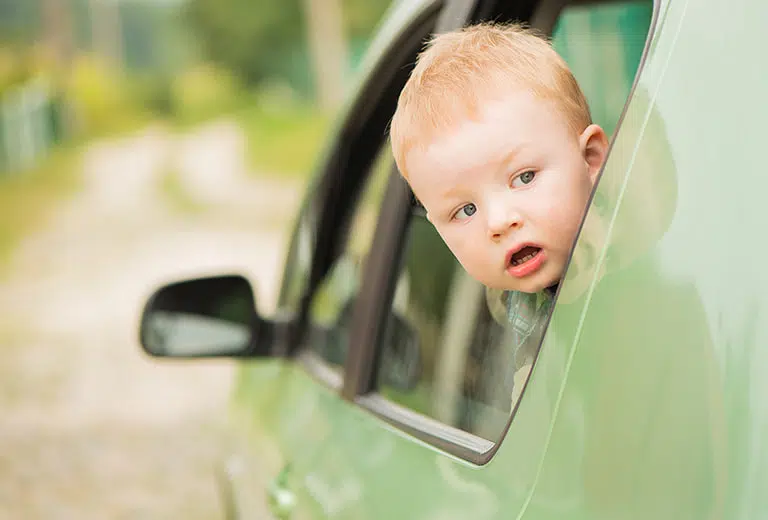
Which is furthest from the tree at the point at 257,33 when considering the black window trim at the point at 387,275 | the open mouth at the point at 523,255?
the open mouth at the point at 523,255

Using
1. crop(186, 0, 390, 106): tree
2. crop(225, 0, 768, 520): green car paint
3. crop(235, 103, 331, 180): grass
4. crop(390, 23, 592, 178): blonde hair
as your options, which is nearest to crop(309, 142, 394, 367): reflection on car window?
crop(390, 23, 592, 178): blonde hair

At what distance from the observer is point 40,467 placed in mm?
7383

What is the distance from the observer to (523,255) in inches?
60.9

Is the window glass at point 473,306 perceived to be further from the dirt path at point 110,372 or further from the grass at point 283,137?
the grass at point 283,137

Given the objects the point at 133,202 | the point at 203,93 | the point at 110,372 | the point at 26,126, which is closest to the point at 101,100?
the point at 203,93

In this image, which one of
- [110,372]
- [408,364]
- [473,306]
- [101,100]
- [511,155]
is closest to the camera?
[511,155]

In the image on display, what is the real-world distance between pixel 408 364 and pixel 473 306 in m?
0.24

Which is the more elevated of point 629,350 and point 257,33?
point 629,350

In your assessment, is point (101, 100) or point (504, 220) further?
point (101, 100)

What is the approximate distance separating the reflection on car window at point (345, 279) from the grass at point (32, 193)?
15718mm

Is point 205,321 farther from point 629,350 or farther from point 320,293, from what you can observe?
point 629,350

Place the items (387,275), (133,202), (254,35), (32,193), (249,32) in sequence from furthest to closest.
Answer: (249,32) < (254,35) < (32,193) < (133,202) < (387,275)

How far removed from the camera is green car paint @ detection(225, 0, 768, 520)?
3.80 ft

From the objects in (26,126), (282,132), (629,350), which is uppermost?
(629,350)
